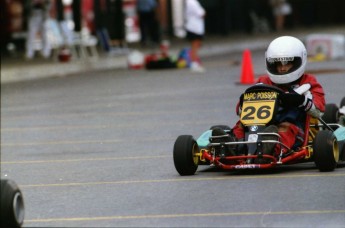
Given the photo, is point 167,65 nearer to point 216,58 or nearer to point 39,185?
point 216,58

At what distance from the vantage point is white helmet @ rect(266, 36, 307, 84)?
1241cm

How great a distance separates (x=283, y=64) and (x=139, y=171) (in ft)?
5.63

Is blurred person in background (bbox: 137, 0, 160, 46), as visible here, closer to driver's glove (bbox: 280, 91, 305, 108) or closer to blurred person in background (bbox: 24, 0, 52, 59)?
blurred person in background (bbox: 24, 0, 52, 59)

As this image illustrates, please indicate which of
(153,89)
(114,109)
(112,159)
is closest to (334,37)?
(153,89)

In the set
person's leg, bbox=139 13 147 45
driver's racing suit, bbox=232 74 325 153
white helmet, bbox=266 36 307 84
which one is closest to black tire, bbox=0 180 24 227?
driver's racing suit, bbox=232 74 325 153

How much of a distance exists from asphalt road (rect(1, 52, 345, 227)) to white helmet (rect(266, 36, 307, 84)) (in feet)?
2.76

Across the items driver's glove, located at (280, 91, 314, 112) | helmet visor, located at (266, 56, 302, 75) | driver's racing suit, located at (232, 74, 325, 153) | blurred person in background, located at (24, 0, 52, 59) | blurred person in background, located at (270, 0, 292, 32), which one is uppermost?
helmet visor, located at (266, 56, 302, 75)

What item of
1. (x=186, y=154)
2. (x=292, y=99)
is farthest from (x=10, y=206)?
(x=292, y=99)

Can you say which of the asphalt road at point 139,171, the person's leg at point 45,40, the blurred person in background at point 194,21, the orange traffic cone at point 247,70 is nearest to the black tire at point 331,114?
the asphalt road at point 139,171

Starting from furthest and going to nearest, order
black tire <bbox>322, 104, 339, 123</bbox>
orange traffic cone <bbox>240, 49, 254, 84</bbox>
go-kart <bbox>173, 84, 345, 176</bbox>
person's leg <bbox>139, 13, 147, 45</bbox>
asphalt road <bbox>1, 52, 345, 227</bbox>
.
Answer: person's leg <bbox>139, 13, 147, 45</bbox>
orange traffic cone <bbox>240, 49, 254, 84</bbox>
black tire <bbox>322, 104, 339, 123</bbox>
go-kart <bbox>173, 84, 345, 176</bbox>
asphalt road <bbox>1, 52, 345, 227</bbox>

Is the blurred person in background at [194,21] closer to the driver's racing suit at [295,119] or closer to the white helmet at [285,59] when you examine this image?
the white helmet at [285,59]

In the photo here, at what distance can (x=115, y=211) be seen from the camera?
9906 mm

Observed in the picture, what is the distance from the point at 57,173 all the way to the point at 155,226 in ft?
13.1

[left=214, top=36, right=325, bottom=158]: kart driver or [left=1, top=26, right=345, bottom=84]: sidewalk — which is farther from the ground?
[left=214, top=36, right=325, bottom=158]: kart driver
